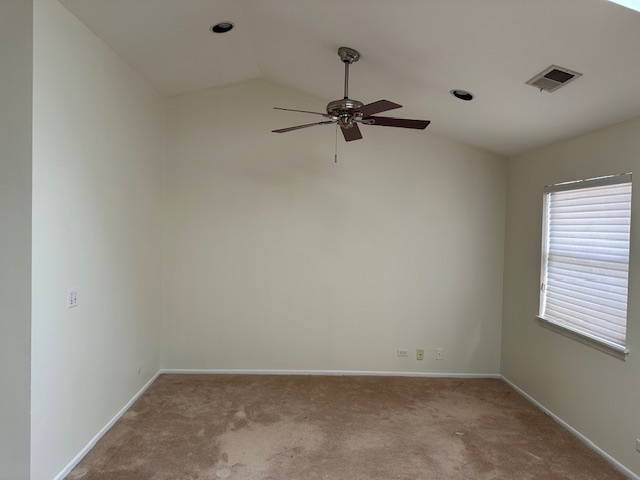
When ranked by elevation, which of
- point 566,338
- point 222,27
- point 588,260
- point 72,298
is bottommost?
point 566,338

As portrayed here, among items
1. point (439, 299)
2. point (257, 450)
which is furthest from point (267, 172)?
point (257, 450)

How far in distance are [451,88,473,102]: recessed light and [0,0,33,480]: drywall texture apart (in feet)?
9.03

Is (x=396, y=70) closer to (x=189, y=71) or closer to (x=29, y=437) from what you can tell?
(x=189, y=71)

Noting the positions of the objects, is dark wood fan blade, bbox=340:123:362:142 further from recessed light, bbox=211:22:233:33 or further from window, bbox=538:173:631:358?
window, bbox=538:173:631:358

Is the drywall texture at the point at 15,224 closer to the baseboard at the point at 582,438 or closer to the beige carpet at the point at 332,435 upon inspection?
the beige carpet at the point at 332,435

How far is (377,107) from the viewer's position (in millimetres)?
2275

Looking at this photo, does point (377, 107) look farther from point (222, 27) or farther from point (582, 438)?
point (582, 438)

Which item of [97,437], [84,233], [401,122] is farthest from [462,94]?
[97,437]

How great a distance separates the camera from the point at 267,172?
13.7 ft

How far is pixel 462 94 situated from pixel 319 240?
200cm

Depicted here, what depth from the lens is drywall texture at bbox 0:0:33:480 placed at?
207 centimetres

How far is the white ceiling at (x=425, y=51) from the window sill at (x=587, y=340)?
1566mm

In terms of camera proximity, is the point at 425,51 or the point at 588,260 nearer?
the point at 425,51

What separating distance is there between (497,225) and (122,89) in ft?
12.8
